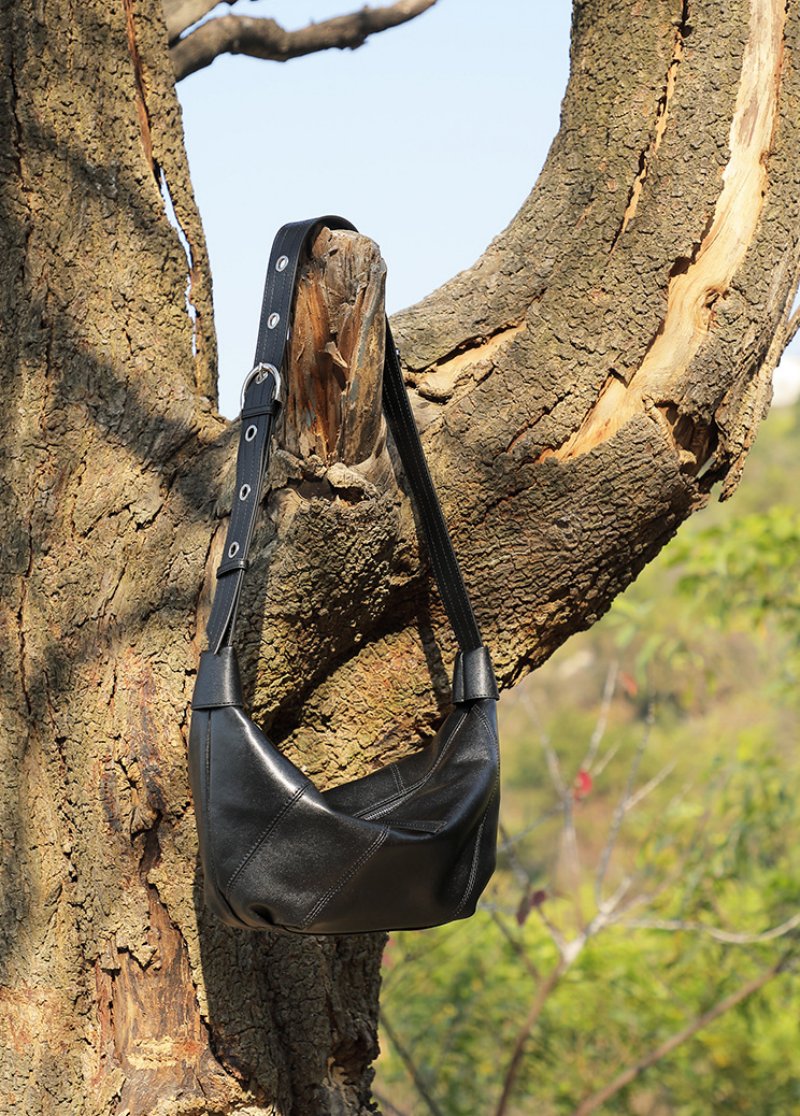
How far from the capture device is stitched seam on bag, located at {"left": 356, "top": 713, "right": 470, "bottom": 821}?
1.25 metres

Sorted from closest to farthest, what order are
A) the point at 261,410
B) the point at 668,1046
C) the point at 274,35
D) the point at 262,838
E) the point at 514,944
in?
the point at 262,838, the point at 261,410, the point at 274,35, the point at 514,944, the point at 668,1046

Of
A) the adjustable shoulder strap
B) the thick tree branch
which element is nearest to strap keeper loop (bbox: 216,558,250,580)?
the adjustable shoulder strap

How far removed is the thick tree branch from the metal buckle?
140 centimetres

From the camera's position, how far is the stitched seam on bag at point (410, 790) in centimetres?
125

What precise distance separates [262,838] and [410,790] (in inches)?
8.5

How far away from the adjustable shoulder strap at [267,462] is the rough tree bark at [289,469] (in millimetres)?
42

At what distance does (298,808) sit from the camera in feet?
3.74

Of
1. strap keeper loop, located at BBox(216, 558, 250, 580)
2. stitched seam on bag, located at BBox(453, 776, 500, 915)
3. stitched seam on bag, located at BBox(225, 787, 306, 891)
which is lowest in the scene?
stitched seam on bag, located at BBox(453, 776, 500, 915)

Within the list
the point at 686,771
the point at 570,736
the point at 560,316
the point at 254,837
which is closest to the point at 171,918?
the point at 254,837

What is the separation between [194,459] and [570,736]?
1989cm

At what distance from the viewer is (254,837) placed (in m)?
1.14

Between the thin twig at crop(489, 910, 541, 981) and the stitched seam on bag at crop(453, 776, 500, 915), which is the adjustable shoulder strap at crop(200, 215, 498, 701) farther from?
the thin twig at crop(489, 910, 541, 981)

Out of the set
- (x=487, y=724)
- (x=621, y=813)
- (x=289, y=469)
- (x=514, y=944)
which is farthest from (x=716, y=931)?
(x=289, y=469)

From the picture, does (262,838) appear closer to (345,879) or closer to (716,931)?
(345,879)
